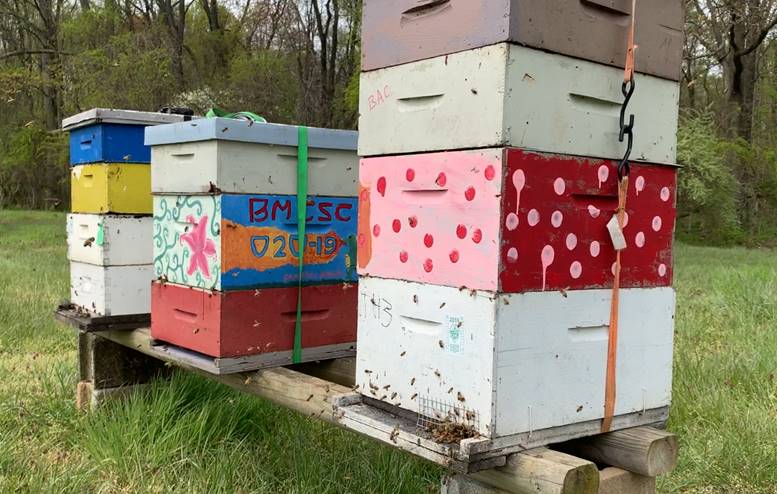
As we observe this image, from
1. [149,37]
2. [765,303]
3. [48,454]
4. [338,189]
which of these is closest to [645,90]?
[338,189]

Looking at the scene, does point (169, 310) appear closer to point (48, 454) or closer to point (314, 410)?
point (314, 410)

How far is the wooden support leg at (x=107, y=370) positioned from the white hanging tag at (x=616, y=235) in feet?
9.25

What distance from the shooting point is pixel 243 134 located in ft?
7.96

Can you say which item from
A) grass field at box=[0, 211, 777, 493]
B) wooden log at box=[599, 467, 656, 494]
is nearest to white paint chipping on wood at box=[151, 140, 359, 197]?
grass field at box=[0, 211, 777, 493]

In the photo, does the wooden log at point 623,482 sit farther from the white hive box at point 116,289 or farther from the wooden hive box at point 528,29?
the white hive box at point 116,289

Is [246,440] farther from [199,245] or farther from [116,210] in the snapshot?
[116,210]

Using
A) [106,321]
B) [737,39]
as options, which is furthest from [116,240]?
[737,39]

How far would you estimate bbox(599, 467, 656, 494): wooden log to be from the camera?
1.78 metres

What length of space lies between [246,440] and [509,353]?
1878 millimetres

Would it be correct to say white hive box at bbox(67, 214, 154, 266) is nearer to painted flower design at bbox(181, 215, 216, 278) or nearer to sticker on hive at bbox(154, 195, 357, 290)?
sticker on hive at bbox(154, 195, 357, 290)

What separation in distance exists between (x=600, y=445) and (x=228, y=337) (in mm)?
1267

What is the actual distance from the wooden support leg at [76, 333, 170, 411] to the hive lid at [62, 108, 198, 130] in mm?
1113

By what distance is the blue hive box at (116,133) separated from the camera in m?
3.19

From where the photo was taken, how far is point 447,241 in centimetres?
173
